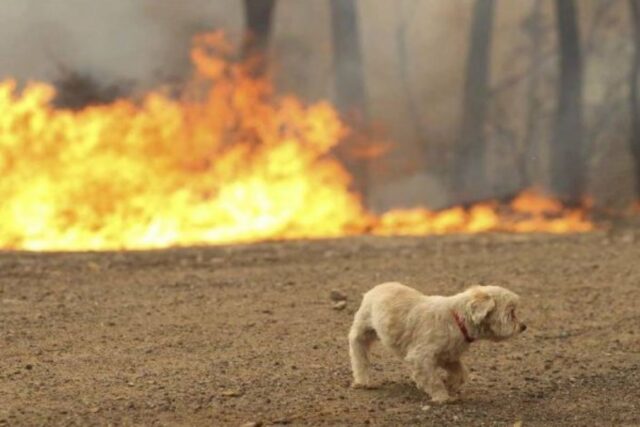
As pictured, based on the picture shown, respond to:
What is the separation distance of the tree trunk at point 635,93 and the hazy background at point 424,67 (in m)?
0.10

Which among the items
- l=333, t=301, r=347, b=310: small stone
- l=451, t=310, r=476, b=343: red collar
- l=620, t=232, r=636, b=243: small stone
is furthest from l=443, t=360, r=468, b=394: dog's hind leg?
l=620, t=232, r=636, b=243: small stone

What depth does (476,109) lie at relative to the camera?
1723 cm

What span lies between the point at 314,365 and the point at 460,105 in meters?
9.85

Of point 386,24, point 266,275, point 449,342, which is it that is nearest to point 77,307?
point 266,275

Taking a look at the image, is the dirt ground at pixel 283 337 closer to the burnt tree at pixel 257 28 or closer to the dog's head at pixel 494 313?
the dog's head at pixel 494 313

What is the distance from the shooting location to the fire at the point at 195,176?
13.7m

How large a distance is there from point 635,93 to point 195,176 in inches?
265

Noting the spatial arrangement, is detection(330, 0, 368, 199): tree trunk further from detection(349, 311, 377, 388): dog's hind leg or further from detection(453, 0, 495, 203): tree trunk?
detection(349, 311, 377, 388): dog's hind leg

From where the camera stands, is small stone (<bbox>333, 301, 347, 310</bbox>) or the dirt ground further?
small stone (<bbox>333, 301, 347, 310</bbox>)

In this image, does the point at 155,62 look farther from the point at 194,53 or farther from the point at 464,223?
the point at 464,223

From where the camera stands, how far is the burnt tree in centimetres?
1620

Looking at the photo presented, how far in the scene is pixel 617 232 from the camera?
1522 cm

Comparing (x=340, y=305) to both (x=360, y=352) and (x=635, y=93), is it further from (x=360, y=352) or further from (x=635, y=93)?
(x=635, y=93)

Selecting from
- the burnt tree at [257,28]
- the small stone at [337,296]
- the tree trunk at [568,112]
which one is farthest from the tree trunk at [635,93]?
the small stone at [337,296]
